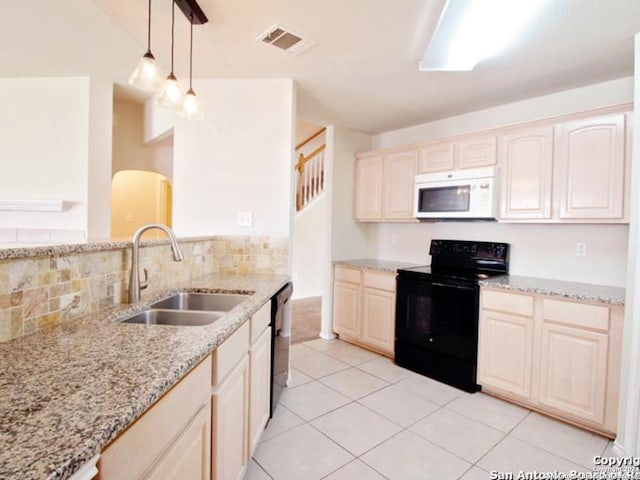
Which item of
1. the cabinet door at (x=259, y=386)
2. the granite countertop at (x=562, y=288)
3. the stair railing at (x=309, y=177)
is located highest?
the stair railing at (x=309, y=177)

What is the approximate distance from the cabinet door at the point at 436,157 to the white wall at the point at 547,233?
0.42 m

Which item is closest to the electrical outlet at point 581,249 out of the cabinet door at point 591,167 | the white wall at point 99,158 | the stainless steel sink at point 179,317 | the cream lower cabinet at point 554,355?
the cabinet door at point 591,167

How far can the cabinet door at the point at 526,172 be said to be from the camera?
2473 millimetres

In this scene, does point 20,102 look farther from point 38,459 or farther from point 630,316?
point 630,316

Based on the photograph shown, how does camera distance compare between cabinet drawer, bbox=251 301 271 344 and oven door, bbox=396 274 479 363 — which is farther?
oven door, bbox=396 274 479 363

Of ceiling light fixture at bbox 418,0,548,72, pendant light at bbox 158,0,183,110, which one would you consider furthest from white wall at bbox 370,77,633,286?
pendant light at bbox 158,0,183,110

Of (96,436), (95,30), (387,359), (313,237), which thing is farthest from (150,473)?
(313,237)

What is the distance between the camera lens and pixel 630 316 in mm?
1838

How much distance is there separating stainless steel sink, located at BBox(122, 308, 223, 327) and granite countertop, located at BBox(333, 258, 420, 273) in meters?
2.03

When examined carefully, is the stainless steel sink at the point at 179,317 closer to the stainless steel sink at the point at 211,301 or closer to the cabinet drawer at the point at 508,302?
the stainless steel sink at the point at 211,301

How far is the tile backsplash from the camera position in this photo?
1.07m

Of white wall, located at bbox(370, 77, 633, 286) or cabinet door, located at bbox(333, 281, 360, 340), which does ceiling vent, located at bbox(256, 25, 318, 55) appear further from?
cabinet door, located at bbox(333, 281, 360, 340)

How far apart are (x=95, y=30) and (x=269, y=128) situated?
1.26m

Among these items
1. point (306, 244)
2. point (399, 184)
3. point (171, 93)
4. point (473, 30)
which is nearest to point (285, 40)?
point (171, 93)
